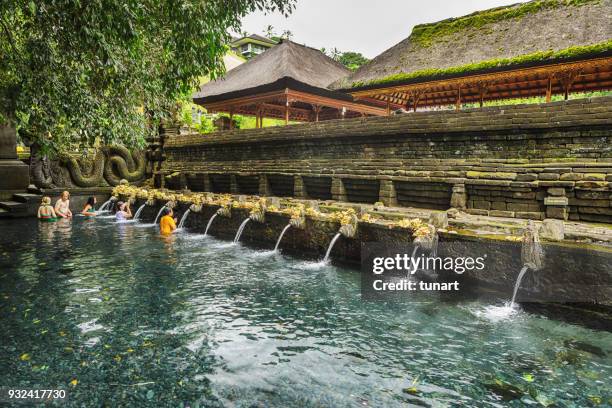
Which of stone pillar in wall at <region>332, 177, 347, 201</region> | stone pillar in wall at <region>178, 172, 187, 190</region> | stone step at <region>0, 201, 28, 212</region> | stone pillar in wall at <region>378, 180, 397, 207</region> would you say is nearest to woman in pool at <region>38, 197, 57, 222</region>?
stone step at <region>0, 201, 28, 212</region>

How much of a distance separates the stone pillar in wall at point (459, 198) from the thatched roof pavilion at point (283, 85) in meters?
9.33

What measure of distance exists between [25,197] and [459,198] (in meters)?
15.6

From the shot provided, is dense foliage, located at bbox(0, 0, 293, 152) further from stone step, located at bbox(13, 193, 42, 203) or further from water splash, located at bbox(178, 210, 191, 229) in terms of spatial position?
stone step, located at bbox(13, 193, 42, 203)

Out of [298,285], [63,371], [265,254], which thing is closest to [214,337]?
[63,371]

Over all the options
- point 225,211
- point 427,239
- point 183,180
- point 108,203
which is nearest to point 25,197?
point 108,203

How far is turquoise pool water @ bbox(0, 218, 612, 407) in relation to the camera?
11.7ft

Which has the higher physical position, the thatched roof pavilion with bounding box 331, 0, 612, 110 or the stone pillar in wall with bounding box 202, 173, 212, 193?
the thatched roof pavilion with bounding box 331, 0, 612, 110

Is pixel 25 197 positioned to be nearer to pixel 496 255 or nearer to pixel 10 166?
pixel 10 166

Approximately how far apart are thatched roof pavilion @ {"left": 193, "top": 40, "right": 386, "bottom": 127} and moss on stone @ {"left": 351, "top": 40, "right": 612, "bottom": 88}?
2.68 m

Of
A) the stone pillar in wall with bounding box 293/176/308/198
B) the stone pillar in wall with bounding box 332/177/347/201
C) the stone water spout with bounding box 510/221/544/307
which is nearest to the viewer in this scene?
the stone water spout with bounding box 510/221/544/307

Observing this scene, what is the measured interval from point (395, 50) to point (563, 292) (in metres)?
13.1

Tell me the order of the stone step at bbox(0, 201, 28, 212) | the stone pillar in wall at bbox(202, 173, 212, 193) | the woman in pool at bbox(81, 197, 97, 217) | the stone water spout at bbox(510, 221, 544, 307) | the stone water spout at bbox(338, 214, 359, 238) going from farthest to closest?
the stone pillar in wall at bbox(202, 173, 212, 193)
the woman in pool at bbox(81, 197, 97, 217)
the stone step at bbox(0, 201, 28, 212)
the stone water spout at bbox(338, 214, 359, 238)
the stone water spout at bbox(510, 221, 544, 307)

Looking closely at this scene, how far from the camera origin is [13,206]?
48.3 ft

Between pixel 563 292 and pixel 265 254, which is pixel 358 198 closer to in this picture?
pixel 265 254
